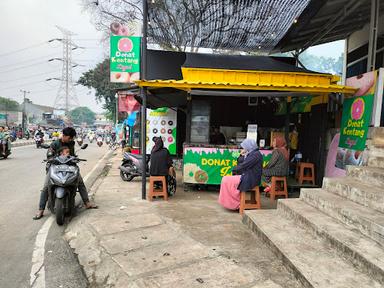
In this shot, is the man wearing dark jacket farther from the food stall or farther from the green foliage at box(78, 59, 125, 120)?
the green foliage at box(78, 59, 125, 120)

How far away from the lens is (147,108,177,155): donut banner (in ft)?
39.5

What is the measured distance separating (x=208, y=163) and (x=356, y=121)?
3509 mm

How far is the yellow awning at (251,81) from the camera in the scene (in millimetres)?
6484

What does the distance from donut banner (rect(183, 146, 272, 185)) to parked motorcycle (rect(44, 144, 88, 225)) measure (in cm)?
313

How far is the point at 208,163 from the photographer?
7.77 m

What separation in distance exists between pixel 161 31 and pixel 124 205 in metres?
11.0

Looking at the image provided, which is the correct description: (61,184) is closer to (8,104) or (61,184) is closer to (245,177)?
(245,177)

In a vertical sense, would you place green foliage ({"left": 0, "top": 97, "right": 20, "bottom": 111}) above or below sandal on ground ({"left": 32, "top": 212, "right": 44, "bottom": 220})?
above

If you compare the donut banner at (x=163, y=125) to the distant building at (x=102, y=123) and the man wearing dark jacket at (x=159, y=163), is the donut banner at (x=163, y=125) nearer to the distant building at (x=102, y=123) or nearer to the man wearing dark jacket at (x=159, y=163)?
the man wearing dark jacket at (x=159, y=163)

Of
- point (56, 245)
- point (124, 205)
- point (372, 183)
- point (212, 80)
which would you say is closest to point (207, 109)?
point (212, 80)

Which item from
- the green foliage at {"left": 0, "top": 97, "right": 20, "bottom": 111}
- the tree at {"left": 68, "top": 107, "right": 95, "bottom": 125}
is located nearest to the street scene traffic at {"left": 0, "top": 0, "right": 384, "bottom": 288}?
the green foliage at {"left": 0, "top": 97, "right": 20, "bottom": 111}

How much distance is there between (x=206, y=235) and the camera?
4504 mm

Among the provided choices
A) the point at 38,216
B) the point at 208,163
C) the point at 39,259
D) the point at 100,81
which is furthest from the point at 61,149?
the point at 100,81

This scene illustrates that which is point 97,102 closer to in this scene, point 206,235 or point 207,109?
point 207,109
